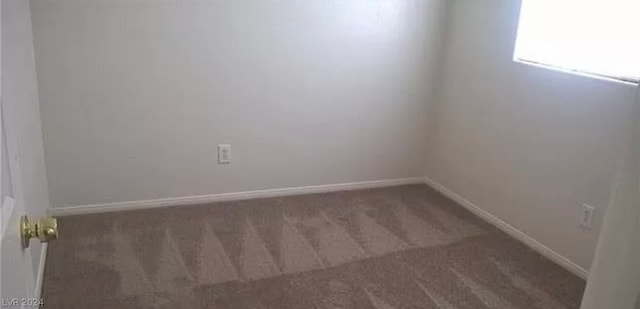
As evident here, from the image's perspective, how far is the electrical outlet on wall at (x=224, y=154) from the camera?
10.4 ft

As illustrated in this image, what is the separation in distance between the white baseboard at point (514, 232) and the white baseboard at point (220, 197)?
27 centimetres

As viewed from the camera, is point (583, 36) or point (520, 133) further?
point (520, 133)

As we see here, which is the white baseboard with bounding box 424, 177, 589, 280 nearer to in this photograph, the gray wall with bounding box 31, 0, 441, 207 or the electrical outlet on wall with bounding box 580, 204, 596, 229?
the electrical outlet on wall with bounding box 580, 204, 596, 229

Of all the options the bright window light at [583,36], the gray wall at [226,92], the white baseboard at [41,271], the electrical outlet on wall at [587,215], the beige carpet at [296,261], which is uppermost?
the bright window light at [583,36]

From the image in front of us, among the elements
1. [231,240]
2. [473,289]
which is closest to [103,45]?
[231,240]

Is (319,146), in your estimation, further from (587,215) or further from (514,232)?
(587,215)

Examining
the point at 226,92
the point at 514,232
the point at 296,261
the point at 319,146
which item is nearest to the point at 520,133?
the point at 514,232

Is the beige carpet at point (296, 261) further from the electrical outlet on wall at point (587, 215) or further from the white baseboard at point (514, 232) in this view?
the electrical outlet on wall at point (587, 215)

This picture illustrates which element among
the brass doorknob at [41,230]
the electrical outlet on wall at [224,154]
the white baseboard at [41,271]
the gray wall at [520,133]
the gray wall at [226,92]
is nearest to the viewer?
the brass doorknob at [41,230]

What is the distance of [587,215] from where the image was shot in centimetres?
250

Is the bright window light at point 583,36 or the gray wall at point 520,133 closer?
the bright window light at point 583,36

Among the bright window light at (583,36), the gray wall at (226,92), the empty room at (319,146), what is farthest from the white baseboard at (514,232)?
the bright window light at (583,36)

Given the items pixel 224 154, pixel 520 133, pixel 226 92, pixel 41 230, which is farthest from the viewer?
pixel 224 154

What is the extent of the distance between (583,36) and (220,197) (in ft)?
7.33
